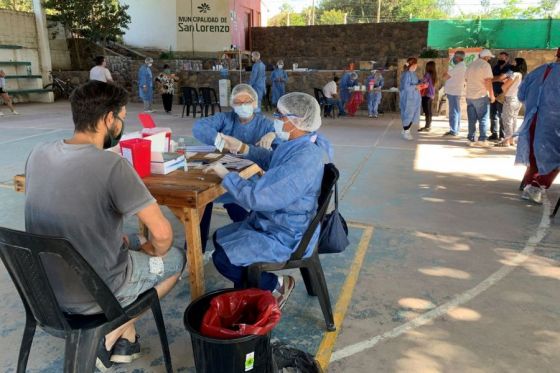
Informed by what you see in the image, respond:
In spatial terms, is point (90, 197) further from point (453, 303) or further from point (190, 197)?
point (453, 303)

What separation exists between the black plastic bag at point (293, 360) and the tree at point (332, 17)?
36.9 m

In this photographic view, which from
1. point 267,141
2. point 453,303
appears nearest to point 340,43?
point 267,141

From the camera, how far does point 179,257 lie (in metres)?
2.09

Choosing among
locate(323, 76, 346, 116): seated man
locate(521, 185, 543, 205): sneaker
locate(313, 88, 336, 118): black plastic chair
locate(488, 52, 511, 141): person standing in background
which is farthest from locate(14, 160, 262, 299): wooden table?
locate(313, 88, 336, 118): black plastic chair

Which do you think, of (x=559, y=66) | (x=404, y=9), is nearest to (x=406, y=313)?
(x=559, y=66)

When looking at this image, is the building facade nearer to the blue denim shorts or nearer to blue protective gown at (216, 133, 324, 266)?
blue protective gown at (216, 133, 324, 266)

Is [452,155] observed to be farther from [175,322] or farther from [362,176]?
[175,322]

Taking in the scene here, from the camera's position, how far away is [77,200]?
5.13ft

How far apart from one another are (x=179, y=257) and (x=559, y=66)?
420cm

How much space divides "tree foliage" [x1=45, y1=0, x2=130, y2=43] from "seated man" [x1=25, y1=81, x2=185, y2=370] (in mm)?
17838

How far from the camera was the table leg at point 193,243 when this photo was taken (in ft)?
7.32

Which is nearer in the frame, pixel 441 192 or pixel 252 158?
pixel 252 158

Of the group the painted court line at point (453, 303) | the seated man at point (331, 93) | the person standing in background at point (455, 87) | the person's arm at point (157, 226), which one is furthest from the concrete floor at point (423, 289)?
the seated man at point (331, 93)

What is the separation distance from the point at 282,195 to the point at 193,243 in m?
0.59
